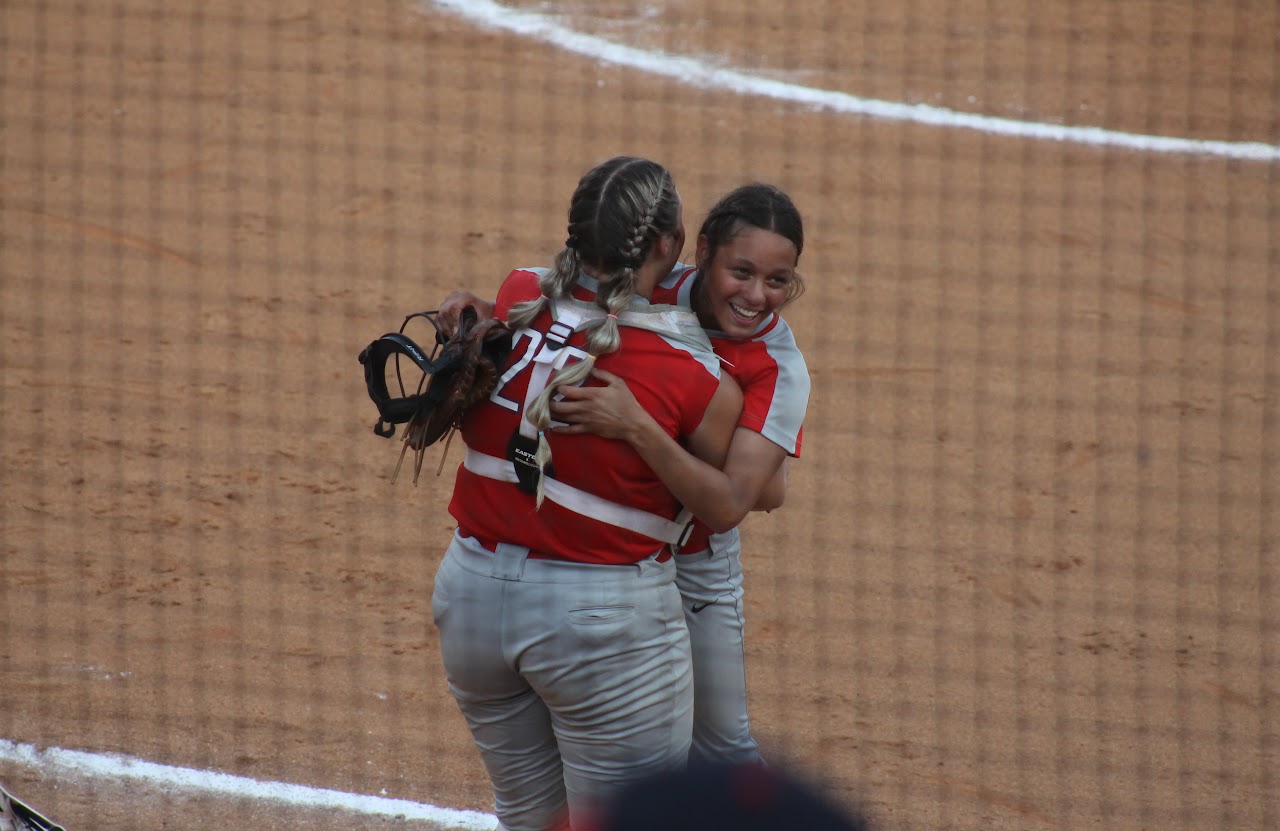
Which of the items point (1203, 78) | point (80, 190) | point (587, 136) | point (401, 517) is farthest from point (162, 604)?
point (1203, 78)

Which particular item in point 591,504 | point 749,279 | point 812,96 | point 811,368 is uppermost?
point 812,96

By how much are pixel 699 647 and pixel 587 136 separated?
18.8 ft

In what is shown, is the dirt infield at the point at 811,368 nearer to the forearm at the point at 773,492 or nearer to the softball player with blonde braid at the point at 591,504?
the softball player with blonde braid at the point at 591,504

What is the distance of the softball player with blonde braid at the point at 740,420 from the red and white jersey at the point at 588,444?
0.18 ft

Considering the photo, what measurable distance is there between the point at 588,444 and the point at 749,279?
0.49m

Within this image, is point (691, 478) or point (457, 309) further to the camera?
point (457, 309)

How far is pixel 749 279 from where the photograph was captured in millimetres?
2561

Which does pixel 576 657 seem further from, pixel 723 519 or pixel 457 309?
pixel 457 309

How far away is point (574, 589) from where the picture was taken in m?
2.34

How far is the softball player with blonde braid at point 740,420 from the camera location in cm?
230

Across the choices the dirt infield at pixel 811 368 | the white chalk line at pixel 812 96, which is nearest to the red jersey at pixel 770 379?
the dirt infield at pixel 811 368

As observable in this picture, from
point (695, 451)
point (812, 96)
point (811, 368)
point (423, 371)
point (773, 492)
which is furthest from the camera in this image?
point (812, 96)

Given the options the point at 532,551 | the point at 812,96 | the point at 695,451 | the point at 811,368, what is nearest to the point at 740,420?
the point at 695,451

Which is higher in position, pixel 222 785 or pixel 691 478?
pixel 691 478
